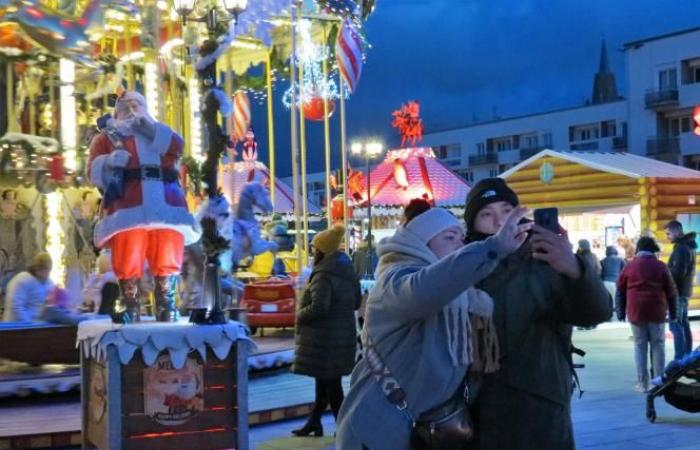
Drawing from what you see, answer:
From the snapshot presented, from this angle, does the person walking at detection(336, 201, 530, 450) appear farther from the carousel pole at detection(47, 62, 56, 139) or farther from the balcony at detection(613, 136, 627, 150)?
the balcony at detection(613, 136, 627, 150)

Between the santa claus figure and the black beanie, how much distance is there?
13.6 ft

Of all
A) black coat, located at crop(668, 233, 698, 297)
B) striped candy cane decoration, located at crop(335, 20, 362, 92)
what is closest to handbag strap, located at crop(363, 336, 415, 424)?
black coat, located at crop(668, 233, 698, 297)

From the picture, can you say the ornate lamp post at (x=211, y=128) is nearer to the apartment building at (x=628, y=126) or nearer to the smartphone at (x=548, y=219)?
the smartphone at (x=548, y=219)

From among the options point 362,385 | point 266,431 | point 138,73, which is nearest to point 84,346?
point 266,431

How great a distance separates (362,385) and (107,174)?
4466 millimetres

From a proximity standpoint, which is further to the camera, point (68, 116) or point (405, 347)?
point (68, 116)

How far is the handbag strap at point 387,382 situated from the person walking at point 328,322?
13.2 ft

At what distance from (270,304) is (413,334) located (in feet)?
32.9

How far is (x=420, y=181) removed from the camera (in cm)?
2389

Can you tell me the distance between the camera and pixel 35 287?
9.51 meters

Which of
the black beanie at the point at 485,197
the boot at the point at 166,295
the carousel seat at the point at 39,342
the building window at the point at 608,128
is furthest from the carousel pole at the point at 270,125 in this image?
the building window at the point at 608,128

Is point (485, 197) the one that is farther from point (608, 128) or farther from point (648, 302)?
point (608, 128)

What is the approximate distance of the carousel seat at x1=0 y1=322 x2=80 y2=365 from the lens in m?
8.93

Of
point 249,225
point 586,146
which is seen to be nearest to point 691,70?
point 586,146
